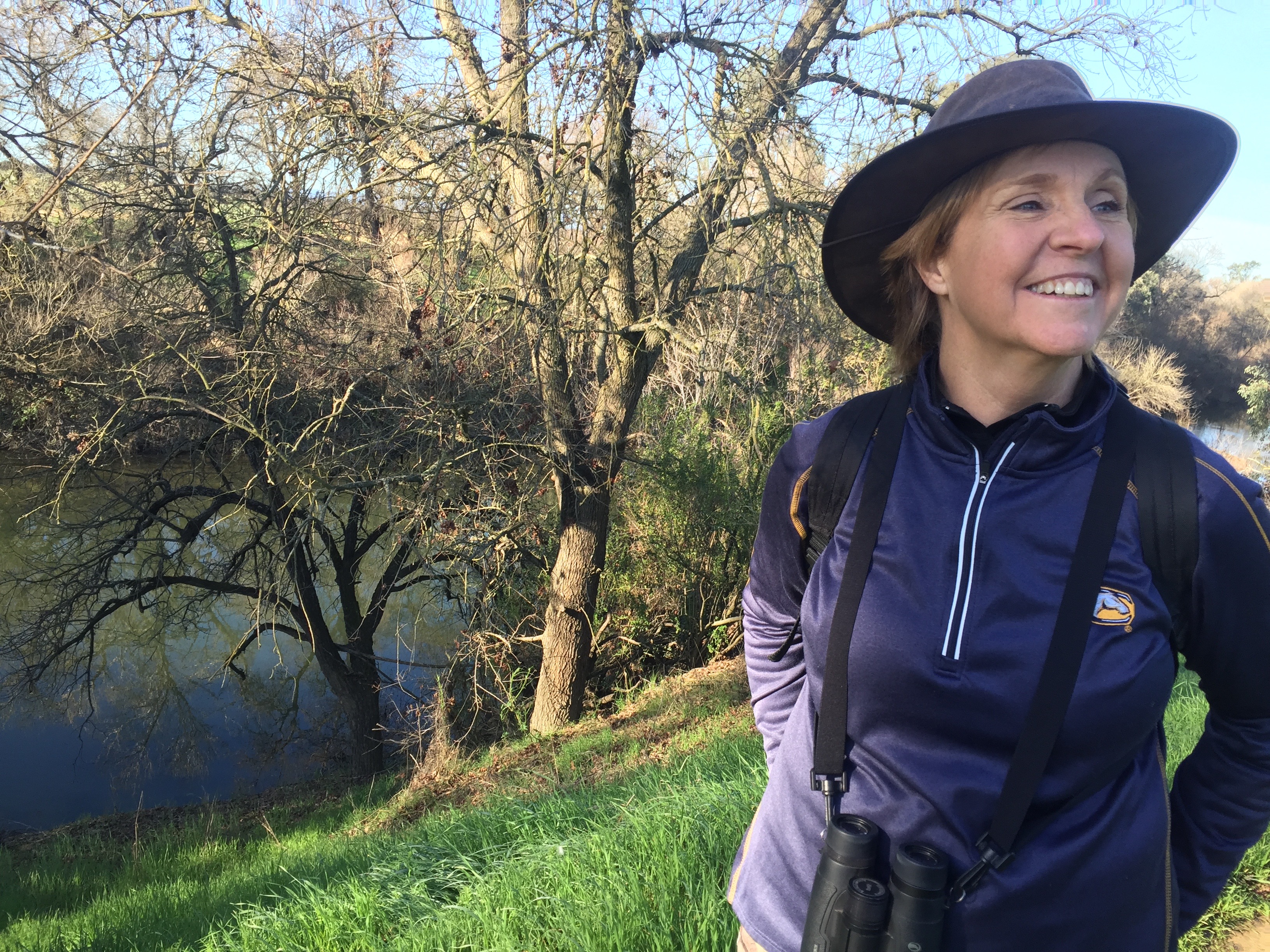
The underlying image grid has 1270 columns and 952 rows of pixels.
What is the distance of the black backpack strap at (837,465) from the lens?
1393 millimetres

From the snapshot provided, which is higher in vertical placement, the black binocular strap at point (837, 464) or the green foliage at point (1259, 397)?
the black binocular strap at point (837, 464)

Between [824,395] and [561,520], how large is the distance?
3180 millimetres

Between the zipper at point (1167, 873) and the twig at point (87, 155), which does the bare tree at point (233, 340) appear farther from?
the zipper at point (1167, 873)

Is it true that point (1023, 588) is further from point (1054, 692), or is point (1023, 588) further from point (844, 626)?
point (844, 626)

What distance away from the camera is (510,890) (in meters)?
2.75

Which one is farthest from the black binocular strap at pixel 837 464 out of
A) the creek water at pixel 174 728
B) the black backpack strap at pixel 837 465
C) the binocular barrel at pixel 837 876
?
the creek water at pixel 174 728

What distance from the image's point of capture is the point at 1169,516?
116 cm

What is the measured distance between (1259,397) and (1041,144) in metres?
29.9

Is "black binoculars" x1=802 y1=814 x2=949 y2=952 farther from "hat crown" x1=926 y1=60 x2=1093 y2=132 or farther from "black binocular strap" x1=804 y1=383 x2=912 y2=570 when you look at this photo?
"hat crown" x1=926 y1=60 x2=1093 y2=132

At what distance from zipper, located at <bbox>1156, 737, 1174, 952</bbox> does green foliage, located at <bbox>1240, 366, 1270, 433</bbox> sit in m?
29.4

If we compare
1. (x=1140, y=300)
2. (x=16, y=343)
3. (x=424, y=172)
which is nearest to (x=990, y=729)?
(x=424, y=172)

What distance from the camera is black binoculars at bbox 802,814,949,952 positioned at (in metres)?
1.12

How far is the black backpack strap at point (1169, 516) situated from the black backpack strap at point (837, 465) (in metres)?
0.39

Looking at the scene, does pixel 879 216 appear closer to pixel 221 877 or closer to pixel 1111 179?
pixel 1111 179
